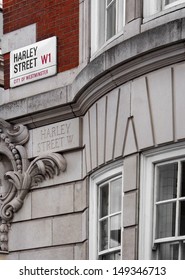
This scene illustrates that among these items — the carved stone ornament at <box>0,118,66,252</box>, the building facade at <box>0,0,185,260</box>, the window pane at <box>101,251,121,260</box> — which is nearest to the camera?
the building facade at <box>0,0,185,260</box>

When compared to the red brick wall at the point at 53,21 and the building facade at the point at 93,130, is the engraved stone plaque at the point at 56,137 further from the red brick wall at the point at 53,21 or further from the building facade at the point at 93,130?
the red brick wall at the point at 53,21

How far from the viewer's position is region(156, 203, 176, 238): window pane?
1497 cm

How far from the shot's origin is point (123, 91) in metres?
15.8

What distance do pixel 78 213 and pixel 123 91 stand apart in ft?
7.09

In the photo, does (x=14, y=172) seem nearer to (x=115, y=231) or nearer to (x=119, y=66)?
(x=115, y=231)

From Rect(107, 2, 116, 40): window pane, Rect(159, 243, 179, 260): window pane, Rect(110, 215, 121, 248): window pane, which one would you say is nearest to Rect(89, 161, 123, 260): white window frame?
Rect(110, 215, 121, 248): window pane

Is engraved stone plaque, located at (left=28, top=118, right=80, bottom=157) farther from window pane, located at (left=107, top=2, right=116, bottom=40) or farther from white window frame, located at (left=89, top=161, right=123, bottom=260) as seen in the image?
window pane, located at (left=107, top=2, right=116, bottom=40)

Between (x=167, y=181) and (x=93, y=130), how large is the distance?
183 centimetres

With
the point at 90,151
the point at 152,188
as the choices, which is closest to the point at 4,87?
the point at 90,151

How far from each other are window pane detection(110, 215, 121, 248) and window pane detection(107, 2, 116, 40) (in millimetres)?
2533

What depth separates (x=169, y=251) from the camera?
1498 centimetres

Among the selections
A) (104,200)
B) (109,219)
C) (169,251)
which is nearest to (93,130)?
(104,200)
